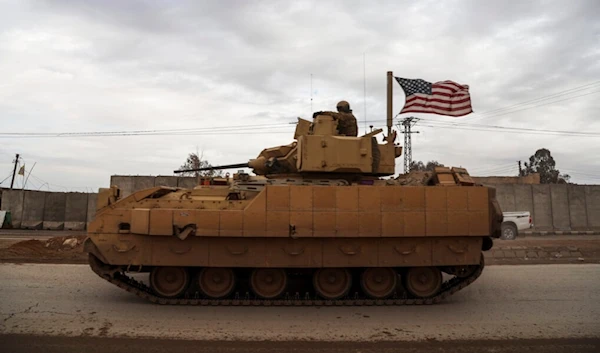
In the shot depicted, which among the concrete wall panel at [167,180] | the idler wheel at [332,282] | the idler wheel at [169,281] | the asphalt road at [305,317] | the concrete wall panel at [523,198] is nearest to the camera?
the asphalt road at [305,317]

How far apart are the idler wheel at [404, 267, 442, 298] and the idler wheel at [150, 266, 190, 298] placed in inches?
180

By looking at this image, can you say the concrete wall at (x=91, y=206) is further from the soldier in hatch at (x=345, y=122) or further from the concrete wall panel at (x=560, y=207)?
the concrete wall panel at (x=560, y=207)

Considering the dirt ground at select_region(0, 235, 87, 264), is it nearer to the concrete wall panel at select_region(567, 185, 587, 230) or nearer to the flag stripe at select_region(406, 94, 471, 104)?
the flag stripe at select_region(406, 94, 471, 104)

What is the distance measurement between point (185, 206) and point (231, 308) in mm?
2214

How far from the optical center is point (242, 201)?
861 cm

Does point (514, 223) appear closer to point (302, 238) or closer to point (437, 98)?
point (437, 98)

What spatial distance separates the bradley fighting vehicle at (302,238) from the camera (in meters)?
8.27

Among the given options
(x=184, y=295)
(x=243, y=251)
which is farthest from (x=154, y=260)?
(x=243, y=251)

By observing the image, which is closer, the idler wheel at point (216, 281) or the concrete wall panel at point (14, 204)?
the idler wheel at point (216, 281)

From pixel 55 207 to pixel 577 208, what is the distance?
34506 mm

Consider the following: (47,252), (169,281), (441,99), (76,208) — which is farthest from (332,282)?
(76,208)

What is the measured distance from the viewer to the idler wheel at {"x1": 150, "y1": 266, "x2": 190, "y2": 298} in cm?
855

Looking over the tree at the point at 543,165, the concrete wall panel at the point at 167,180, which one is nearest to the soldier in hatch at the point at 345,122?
the concrete wall panel at the point at 167,180

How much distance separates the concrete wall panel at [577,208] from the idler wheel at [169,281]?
1110 inches
